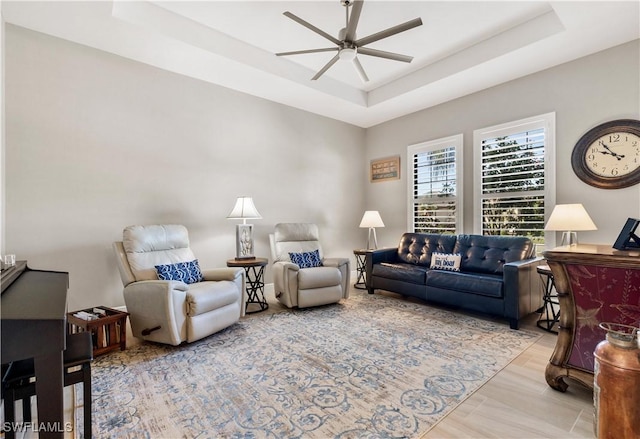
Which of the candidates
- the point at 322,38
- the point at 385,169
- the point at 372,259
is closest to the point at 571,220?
the point at 372,259

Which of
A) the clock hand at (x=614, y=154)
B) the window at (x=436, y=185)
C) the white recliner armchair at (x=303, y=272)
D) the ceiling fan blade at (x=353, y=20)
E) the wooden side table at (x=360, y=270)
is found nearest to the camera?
the ceiling fan blade at (x=353, y=20)

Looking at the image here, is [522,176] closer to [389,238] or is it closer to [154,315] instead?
[389,238]

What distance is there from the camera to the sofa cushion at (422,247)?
4180 mm

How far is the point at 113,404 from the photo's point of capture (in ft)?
5.97

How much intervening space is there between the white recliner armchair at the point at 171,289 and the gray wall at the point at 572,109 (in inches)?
137

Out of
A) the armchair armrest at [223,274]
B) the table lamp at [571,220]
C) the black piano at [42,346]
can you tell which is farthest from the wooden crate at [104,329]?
the table lamp at [571,220]

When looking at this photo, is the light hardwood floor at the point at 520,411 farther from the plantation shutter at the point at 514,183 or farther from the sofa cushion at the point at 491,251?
the plantation shutter at the point at 514,183

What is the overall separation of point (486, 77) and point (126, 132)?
171 inches

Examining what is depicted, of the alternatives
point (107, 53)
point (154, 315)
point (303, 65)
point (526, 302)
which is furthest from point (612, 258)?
point (107, 53)

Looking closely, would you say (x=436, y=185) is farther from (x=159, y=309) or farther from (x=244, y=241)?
(x=159, y=309)

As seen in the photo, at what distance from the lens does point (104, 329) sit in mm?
2500

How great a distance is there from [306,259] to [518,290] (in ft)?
7.73

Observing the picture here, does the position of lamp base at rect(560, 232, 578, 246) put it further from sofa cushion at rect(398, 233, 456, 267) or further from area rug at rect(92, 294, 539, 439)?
sofa cushion at rect(398, 233, 456, 267)

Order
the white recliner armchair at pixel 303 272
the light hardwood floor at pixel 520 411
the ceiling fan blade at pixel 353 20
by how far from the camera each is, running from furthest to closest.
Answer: the white recliner armchair at pixel 303 272 < the ceiling fan blade at pixel 353 20 < the light hardwood floor at pixel 520 411
